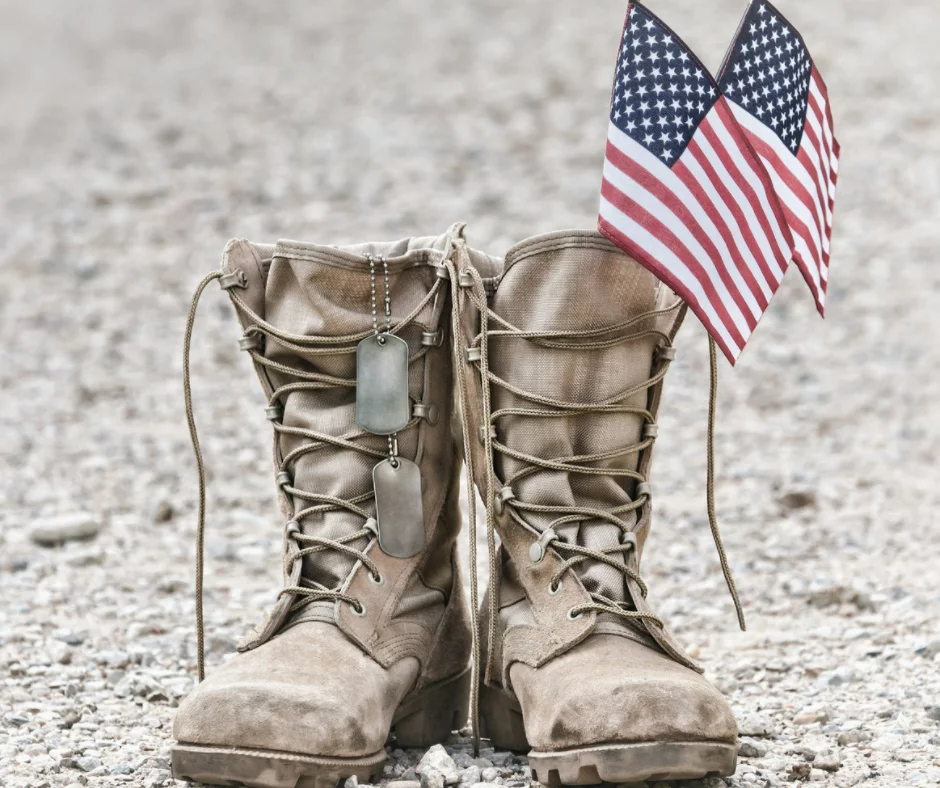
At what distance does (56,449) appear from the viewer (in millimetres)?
5883

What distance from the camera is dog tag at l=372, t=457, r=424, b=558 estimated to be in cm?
253

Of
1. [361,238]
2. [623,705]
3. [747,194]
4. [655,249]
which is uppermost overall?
[747,194]

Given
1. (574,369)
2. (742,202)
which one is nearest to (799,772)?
(574,369)

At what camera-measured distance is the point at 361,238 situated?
8.94m

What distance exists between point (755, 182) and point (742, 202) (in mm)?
49

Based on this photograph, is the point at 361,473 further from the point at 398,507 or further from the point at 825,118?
the point at 825,118

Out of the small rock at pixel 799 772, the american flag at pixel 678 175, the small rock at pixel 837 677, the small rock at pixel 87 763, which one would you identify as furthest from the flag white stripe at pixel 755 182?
the small rock at pixel 87 763

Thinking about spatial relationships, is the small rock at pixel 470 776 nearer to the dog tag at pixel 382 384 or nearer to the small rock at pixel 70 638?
the dog tag at pixel 382 384

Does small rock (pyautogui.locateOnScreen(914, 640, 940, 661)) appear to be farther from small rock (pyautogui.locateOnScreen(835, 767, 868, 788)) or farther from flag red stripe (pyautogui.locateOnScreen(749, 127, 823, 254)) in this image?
A: flag red stripe (pyautogui.locateOnScreen(749, 127, 823, 254))

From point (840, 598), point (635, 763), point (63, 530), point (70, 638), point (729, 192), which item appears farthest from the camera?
point (63, 530)

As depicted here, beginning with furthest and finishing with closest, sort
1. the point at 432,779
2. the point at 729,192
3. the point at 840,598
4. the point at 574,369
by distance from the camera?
the point at 840,598
the point at 574,369
the point at 729,192
the point at 432,779

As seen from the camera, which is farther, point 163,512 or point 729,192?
point 163,512

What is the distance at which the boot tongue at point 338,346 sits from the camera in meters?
2.52

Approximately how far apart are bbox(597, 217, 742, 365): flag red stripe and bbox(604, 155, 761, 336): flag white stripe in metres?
0.07
